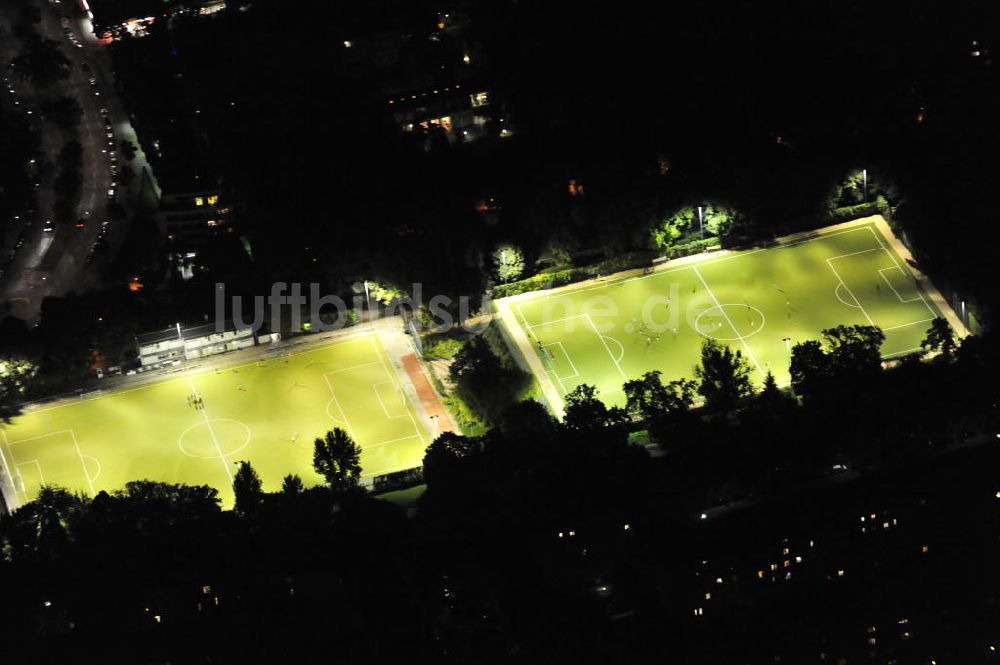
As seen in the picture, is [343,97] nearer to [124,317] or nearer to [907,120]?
[124,317]

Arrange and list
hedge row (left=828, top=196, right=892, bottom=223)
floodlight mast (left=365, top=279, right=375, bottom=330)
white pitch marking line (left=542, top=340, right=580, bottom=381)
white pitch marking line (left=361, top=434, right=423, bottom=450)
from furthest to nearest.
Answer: hedge row (left=828, top=196, right=892, bottom=223), floodlight mast (left=365, top=279, right=375, bottom=330), white pitch marking line (left=542, top=340, right=580, bottom=381), white pitch marking line (left=361, top=434, right=423, bottom=450)

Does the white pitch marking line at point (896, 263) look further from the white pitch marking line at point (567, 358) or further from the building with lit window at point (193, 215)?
the building with lit window at point (193, 215)

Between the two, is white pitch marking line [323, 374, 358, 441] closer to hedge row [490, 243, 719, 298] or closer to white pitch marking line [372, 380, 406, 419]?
white pitch marking line [372, 380, 406, 419]

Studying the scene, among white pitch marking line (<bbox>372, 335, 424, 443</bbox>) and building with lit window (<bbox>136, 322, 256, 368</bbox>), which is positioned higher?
building with lit window (<bbox>136, 322, 256, 368</bbox>)

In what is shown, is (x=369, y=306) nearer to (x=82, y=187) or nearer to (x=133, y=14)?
(x=82, y=187)

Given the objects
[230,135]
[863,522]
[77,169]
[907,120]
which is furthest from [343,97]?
[863,522]

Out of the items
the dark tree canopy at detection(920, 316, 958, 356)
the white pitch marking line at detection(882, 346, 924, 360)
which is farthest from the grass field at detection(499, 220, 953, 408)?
the dark tree canopy at detection(920, 316, 958, 356)
